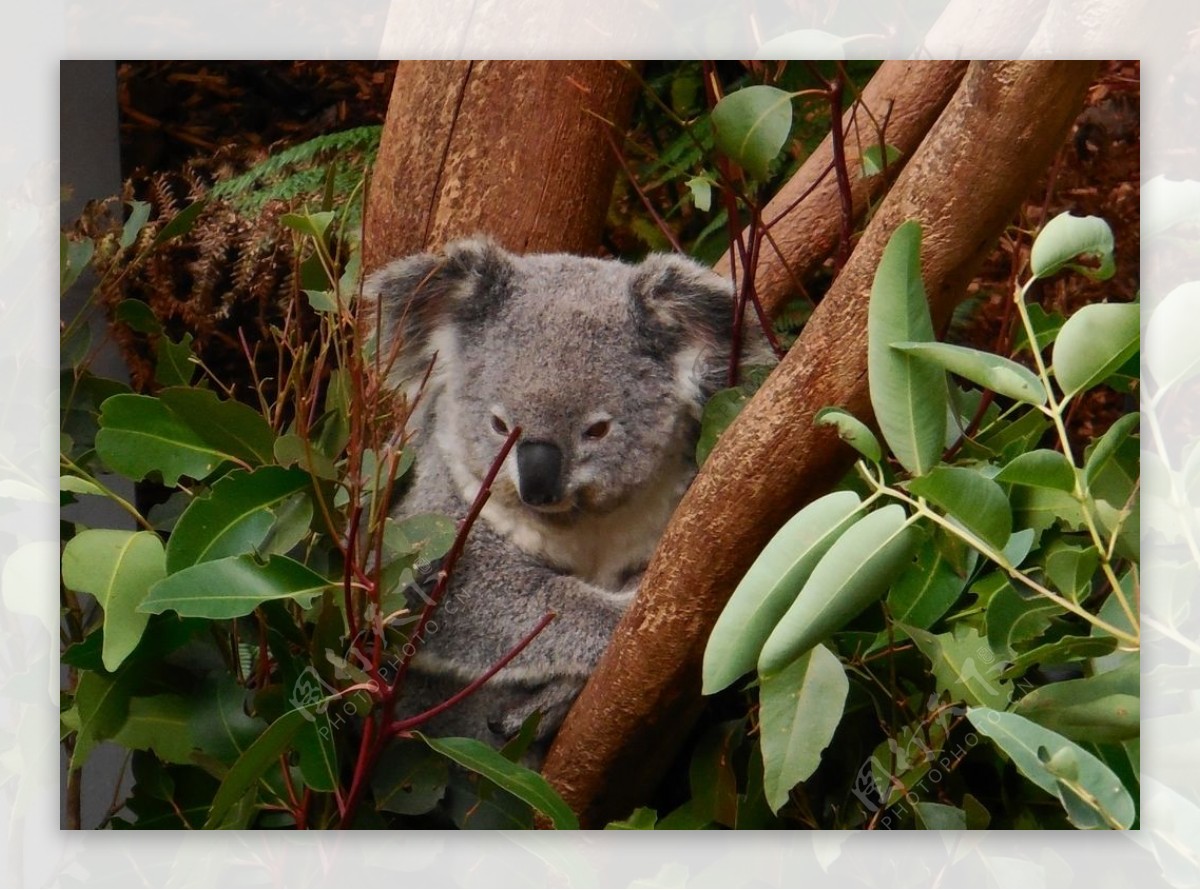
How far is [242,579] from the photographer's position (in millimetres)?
1229

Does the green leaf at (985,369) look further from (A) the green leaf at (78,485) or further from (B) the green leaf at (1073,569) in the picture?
(A) the green leaf at (78,485)

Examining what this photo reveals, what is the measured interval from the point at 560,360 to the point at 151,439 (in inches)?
18.3

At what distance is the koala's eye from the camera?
141 cm

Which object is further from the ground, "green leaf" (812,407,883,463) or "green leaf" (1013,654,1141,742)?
"green leaf" (812,407,883,463)

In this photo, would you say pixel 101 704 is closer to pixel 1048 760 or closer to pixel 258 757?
pixel 258 757

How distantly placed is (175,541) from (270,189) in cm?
45

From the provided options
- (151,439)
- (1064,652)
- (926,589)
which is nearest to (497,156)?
(151,439)

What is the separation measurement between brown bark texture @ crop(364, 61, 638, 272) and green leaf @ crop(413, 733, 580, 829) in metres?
0.59

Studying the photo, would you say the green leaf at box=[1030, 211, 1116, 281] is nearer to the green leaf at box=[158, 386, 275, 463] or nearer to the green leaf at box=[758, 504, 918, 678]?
the green leaf at box=[758, 504, 918, 678]

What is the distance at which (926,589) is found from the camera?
1259 mm

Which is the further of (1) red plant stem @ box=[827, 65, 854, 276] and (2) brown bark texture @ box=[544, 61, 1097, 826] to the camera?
(1) red plant stem @ box=[827, 65, 854, 276]

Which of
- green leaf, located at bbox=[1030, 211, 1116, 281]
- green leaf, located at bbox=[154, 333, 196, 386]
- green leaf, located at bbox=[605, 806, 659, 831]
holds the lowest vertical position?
green leaf, located at bbox=[605, 806, 659, 831]

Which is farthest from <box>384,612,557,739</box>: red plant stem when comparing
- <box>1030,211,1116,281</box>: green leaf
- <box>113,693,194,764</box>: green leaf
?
<box>1030,211,1116,281</box>: green leaf

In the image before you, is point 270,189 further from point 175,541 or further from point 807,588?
point 807,588
